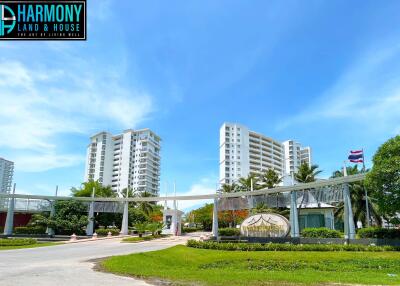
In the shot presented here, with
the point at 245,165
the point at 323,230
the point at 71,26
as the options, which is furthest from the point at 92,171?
the point at 71,26

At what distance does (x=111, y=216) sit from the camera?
52125mm

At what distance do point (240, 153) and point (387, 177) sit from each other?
9850 cm

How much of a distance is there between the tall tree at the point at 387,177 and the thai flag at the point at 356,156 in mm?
10589

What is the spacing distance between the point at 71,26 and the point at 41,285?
8.87 m

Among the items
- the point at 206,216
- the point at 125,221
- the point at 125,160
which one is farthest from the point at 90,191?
the point at 125,160

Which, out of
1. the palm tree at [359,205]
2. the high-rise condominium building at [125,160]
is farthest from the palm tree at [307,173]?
the high-rise condominium building at [125,160]

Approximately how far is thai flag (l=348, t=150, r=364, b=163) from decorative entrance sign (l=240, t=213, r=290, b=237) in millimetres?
9686

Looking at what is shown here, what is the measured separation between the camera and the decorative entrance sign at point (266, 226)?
90.1 feet

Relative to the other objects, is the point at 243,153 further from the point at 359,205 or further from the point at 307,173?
the point at 359,205

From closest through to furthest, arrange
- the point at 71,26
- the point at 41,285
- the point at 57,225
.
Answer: the point at 41,285 → the point at 71,26 → the point at 57,225

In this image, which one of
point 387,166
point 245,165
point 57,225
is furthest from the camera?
point 245,165

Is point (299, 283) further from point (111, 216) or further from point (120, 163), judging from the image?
point (120, 163)

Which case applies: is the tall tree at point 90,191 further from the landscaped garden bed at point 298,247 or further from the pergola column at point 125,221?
the landscaped garden bed at point 298,247

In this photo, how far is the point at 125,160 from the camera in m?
127
